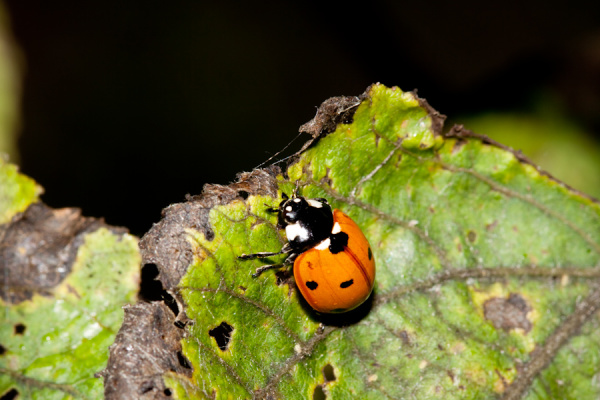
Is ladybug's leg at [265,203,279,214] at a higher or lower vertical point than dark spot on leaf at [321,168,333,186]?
lower

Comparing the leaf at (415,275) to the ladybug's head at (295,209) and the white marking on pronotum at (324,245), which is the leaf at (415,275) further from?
the white marking on pronotum at (324,245)

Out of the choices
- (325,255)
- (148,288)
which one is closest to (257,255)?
(325,255)

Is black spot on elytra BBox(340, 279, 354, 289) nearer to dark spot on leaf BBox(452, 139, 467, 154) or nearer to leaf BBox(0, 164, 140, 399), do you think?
dark spot on leaf BBox(452, 139, 467, 154)

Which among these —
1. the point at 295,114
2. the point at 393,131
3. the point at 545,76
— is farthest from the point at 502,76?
the point at 393,131

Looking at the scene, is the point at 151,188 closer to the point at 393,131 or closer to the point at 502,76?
the point at 393,131

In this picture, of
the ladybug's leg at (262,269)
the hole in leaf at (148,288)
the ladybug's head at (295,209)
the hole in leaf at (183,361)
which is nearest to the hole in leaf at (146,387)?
the hole in leaf at (183,361)

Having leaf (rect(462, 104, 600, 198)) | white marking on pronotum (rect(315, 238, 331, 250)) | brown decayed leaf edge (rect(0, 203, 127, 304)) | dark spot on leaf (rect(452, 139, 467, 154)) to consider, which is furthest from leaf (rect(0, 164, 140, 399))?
leaf (rect(462, 104, 600, 198))
